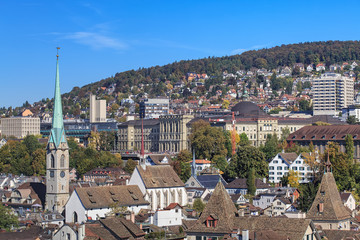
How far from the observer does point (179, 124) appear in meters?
169

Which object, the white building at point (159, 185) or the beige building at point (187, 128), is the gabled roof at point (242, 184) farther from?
the beige building at point (187, 128)

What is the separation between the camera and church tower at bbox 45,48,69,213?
313 ft

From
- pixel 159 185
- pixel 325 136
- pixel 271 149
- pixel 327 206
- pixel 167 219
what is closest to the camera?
pixel 327 206

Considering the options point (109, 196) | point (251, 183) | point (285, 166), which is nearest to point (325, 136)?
point (285, 166)

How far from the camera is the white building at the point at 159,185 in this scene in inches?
3711

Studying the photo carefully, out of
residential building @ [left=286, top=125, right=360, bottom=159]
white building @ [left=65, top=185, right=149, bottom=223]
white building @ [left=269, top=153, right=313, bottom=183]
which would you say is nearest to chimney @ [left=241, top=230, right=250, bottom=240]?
white building @ [left=65, top=185, right=149, bottom=223]

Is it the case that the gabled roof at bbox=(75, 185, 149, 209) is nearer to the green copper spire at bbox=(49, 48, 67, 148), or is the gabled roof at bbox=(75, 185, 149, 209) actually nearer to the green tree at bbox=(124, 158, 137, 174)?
Result: the green copper spire at bbox=(49, 48, 67, 148)

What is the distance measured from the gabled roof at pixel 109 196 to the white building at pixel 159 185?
2.64m

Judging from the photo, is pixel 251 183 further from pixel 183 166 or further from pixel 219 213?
pixel 219 213

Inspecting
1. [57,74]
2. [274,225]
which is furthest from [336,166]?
[274,225]

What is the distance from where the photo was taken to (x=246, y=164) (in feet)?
383

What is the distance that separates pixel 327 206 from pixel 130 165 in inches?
3287

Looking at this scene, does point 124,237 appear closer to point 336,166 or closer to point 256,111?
point 336,166

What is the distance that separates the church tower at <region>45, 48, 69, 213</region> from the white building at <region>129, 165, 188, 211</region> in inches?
318
